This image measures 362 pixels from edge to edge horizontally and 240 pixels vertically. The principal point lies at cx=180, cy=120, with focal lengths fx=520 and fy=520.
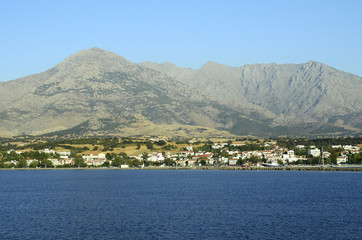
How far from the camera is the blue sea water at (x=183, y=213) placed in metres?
59.2

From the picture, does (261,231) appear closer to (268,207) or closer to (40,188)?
(268,207)

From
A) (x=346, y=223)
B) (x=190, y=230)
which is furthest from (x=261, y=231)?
(x=346, y=223)

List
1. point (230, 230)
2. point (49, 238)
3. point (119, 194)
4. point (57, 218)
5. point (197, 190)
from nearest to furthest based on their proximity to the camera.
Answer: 1. point (49, 238)
2. point (230, 230)
3. point (57, 218)
4. point (119, 194)
5. point (197, 190)

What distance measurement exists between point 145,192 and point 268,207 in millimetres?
34320

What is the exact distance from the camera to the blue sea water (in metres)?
59.2

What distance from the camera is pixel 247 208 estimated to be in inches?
3164

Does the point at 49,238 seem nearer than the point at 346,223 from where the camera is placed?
Yes

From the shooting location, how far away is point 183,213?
74.9 meters

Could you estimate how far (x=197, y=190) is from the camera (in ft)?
368

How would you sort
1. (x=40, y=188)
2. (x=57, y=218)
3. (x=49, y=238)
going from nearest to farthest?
(x=49, y=238) < (x=57, y=218) < (x=40, y=188)

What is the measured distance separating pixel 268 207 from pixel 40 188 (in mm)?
59839

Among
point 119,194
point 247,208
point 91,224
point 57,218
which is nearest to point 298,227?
point 247,208

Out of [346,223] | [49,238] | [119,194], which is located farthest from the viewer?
[119,194]

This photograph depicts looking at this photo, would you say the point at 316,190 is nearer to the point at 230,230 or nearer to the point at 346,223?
the point at 346,223
